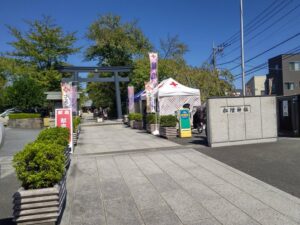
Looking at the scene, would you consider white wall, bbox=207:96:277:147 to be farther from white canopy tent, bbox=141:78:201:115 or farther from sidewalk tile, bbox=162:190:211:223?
white canopy tent, bbox=141:78:201:115

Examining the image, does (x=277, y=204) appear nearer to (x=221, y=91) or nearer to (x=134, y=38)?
(x=221, y=91)

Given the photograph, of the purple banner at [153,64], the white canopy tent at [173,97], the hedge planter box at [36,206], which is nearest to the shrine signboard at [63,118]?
the hedge planter box at [36,206]

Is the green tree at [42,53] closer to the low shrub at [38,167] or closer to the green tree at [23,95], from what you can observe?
the green tree at [23,95]

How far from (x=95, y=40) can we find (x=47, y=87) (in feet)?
35.8

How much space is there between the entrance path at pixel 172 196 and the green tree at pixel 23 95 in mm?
19358

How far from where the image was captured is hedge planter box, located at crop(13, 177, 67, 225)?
3.74 m

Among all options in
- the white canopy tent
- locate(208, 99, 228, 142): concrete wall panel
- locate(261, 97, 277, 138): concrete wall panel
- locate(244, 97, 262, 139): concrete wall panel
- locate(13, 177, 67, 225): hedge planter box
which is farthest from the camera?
the white canopy tent

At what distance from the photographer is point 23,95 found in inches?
976

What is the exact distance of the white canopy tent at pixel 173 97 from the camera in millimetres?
18422

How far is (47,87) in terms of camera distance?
33406 mm

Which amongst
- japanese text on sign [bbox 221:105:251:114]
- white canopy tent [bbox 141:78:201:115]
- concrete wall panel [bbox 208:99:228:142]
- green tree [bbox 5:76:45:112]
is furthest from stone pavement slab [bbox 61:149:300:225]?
green tree [bbox 5:76:45:112]

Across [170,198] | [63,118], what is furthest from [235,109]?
[63,118]

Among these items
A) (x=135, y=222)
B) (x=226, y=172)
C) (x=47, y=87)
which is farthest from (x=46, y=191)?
(x=47, y=87)

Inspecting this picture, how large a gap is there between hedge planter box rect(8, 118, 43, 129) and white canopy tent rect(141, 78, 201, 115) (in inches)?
453
